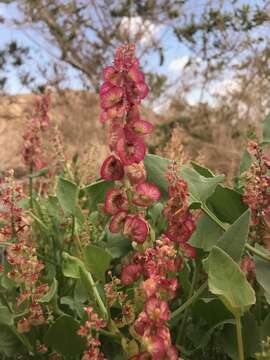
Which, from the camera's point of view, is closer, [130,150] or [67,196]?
[130,150]

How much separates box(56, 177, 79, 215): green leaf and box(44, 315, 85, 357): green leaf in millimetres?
236

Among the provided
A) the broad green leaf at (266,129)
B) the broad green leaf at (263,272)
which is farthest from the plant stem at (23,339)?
the broad green leaf at (266,129)

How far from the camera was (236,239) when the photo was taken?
69cm

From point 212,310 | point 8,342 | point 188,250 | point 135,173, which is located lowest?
point 8,342

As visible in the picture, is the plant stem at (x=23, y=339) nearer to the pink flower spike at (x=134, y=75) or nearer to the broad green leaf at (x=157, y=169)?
the broad green leaf at (x=157, y=169)

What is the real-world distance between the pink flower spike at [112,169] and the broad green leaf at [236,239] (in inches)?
5.2

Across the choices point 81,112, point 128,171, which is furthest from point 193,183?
point 81,112

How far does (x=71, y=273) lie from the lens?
0.84 meters

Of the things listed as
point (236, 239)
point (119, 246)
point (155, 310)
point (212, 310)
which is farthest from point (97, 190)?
point (155, 310)

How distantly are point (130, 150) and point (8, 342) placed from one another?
1.33ft

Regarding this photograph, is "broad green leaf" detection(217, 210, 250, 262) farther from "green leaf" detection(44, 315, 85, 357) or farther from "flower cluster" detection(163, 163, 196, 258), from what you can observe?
"green leaf" detection(44, 315, 85, 357)

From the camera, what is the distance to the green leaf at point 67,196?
1013 millimetres

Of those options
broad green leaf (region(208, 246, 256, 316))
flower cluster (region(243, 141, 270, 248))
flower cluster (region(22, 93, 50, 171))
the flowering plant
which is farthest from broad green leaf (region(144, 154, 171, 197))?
flower cluster (region(22, 93, 50, 171))

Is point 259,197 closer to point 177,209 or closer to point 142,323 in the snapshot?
point 177,209
